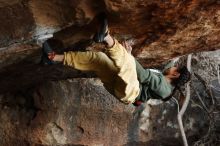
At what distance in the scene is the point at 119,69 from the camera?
4.05 meters

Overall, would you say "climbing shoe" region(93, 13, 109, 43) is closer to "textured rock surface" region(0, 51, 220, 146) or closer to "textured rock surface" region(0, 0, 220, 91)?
"textured rock surface" region(0, 0, 220, 91)

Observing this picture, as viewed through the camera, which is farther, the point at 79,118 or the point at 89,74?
the point at 79,118

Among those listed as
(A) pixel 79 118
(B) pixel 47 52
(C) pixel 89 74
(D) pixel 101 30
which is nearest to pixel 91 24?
(D) pixel 101 30

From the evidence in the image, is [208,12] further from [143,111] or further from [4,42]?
[143,111]

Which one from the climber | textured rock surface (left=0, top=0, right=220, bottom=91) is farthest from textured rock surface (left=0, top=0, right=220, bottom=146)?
the climber

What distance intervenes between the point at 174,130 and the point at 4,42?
4.48 m

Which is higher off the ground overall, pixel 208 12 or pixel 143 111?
pixel 208 12

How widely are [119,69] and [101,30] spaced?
0.41 meters

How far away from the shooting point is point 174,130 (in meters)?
7.75

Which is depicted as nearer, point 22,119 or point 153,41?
point 153,41

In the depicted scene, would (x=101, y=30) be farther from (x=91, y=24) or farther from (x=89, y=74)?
(x=89, y=74)

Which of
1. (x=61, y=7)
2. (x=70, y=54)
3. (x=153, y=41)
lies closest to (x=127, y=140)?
(x=153, y=41)

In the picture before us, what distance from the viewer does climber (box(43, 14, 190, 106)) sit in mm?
3898

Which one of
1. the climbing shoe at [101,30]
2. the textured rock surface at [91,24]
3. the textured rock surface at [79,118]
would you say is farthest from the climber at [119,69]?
the textured rock surface at [79,118]
